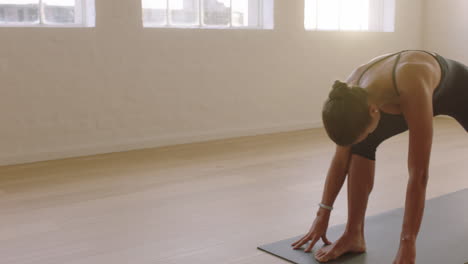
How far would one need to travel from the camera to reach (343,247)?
201 cm

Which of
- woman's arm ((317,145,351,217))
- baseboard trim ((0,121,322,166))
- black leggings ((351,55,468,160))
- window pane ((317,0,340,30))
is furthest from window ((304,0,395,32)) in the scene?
woman's arm ((317,145,351,217))

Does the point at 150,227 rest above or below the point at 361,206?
below

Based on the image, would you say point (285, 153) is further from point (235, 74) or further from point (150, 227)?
point (150, 227)

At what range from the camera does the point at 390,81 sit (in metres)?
1.78

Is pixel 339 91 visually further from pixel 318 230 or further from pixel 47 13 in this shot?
pixel 47 13

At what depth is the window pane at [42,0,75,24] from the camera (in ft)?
12.6

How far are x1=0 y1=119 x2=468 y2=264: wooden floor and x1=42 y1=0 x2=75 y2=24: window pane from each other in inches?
38.1

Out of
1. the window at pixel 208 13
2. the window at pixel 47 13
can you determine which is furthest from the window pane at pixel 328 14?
the window at pixel 47 13

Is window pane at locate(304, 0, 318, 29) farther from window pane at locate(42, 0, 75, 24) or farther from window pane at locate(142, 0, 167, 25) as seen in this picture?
window pane at locate(42, 0, 75, 24)

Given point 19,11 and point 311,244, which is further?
point 19,11

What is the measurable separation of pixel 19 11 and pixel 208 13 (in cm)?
148

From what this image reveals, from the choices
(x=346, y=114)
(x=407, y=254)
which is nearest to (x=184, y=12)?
(x=346, y=114)

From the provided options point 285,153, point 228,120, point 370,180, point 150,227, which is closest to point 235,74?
point 228,120

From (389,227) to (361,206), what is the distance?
0.36 meters
